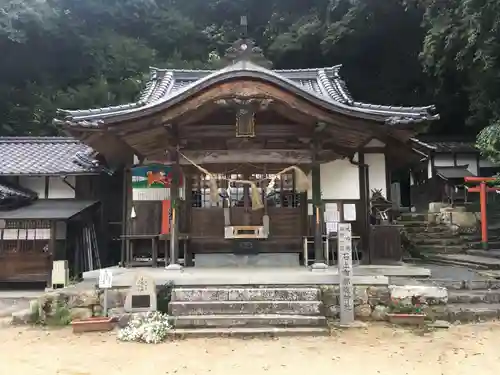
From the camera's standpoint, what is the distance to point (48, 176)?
1455cm

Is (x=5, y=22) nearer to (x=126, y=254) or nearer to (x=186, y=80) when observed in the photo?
(x=186, y=80)

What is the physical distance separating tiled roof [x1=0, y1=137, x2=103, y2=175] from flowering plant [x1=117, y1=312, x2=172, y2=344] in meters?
6.56

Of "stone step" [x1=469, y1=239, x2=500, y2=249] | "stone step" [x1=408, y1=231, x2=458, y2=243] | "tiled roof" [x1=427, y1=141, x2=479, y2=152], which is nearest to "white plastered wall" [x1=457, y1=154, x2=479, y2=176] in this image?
"tiled roof" [x1=427, y1=141, x2=479, y2=152]

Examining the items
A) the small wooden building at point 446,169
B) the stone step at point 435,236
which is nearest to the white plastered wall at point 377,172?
the stone step at point 435,236

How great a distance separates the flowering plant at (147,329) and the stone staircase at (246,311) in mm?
229

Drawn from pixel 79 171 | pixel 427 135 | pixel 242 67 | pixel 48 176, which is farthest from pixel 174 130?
pixel 427 135

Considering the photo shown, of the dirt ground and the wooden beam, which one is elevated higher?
the wooden beam

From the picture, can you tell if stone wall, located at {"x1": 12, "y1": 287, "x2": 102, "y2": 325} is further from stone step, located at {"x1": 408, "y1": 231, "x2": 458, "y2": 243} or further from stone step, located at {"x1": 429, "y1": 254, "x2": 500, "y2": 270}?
stone step, located at {"x1": 408, "y1": 231, "x2": 458, "y2": 243}

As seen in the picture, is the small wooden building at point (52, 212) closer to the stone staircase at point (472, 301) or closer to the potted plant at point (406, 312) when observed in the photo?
the potted plant at point (406, 312)

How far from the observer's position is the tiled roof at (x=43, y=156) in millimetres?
14000

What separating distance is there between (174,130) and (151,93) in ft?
13.6

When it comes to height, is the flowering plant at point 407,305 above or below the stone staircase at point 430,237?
below

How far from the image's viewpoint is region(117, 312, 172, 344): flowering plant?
725 cm

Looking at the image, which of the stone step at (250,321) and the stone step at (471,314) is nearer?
the stone step at (250,321)
